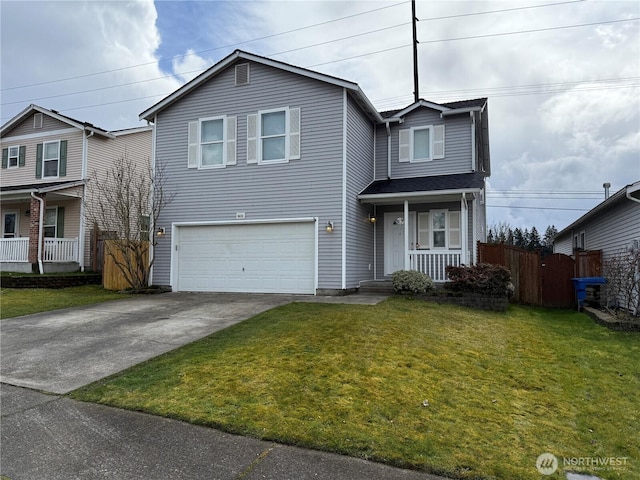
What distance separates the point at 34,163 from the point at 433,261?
18.5 m

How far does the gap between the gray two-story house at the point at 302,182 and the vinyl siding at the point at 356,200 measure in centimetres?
6

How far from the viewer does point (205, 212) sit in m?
13.8

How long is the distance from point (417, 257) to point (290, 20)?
13217mm

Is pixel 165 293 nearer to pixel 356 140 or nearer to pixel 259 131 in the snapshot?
pixel 259 131

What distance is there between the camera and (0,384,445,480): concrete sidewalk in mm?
3260

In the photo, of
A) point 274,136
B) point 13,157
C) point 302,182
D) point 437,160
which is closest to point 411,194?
point 437,160

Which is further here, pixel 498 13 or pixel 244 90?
pixel 498 13

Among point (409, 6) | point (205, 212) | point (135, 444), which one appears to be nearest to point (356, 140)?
point (205, 212)

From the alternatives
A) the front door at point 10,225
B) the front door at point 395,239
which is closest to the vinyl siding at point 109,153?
the front door at point 10,225

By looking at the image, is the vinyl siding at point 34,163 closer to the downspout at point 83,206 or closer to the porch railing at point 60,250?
the downspout at point 83,206

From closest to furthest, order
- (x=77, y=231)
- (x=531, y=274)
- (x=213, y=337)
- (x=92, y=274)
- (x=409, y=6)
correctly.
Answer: (x=213, y=337)
(x=531, y=274)
(x=92, y=274)
(x=77, y=231)
(x=409, y=6)

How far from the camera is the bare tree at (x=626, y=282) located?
970 cm

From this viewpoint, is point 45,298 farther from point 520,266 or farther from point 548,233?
point 548,233

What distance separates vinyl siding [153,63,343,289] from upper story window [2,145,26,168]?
9826mm
